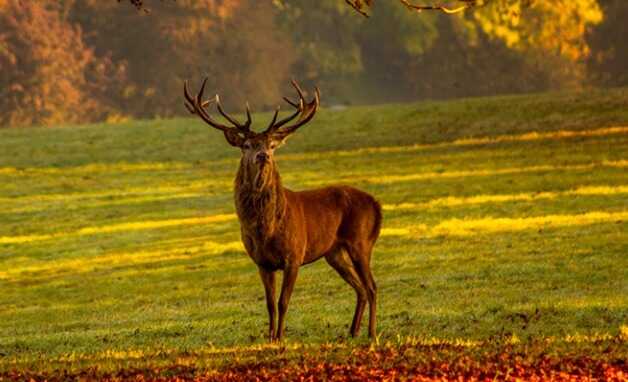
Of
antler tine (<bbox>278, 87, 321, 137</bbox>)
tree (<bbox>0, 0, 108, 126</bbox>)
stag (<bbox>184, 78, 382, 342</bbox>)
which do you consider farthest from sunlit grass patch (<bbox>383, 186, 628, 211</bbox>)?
tree (<bbox>0, 0, 108, 126</bbox>)

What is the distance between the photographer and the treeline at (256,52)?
87.3 meters

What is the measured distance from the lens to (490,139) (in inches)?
2045

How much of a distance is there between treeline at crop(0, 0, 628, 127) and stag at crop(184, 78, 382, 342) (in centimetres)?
6593

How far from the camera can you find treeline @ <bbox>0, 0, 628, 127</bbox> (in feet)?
286

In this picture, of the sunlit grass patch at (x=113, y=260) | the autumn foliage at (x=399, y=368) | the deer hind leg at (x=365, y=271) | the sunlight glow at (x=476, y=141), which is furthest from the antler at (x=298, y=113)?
the sunlight glow at (x=476, y=141)

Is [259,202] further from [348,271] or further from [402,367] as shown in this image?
[402,367]

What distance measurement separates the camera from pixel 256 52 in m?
99.3

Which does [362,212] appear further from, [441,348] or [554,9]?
[554,9]

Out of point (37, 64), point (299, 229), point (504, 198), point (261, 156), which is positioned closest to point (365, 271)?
point (299, 229)

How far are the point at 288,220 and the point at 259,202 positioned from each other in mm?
403

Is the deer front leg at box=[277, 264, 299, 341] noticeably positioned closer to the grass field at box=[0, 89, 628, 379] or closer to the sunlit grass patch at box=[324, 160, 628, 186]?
the grass field at box=[0, 89, 628, 379]

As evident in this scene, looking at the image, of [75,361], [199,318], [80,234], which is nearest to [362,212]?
[75,361]

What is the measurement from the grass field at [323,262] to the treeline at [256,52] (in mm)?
24713

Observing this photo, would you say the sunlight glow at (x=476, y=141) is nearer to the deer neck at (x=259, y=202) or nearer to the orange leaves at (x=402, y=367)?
the deer neck at (x=259, y=202)
